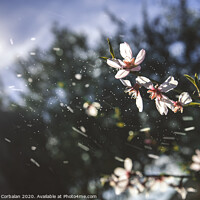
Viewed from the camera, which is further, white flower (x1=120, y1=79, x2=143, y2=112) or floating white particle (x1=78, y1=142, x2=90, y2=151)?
floating white particle (x1=78, y1=142, x2=90, y2=151)

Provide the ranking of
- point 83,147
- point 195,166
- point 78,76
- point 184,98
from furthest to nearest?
1. point 78,76
2. point 83,147
3. point 195,166
4. point 184,98

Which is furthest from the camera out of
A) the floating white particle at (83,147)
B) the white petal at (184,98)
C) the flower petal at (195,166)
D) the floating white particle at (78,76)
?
the floating white particle at (78,76)

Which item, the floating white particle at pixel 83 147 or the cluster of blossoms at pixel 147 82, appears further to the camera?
the floating white particle at pixel 83 147

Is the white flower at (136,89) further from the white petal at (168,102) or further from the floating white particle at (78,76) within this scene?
the floating white particle at (78,76)

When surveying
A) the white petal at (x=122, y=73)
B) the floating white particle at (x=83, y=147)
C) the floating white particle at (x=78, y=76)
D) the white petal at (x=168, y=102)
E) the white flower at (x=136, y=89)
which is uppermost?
the floating white particle at (x=78, y=76)

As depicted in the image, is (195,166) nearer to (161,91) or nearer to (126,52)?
(161,91)

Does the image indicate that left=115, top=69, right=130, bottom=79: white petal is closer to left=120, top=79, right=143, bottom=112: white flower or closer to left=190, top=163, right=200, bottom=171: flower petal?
left=120, top=79, right=143, bottom=112: white flower

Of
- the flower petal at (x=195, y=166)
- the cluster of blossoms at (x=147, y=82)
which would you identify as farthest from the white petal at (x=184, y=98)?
the flower petal at (x=195, y=166)

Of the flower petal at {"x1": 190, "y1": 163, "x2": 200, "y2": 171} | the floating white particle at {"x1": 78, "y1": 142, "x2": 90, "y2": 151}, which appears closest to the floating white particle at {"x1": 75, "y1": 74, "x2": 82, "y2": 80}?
the floating white particle at {"x1": 78, "y1": 142, "x2": 90, "y2": 151}

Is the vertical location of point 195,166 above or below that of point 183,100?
below

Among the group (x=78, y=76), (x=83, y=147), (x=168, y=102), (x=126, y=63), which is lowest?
(x=83, y=147)

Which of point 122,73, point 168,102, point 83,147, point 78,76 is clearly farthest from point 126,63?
point 78,76

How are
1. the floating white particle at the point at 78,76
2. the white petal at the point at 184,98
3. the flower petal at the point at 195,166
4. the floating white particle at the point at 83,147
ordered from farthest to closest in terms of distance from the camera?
the floating white particle at the point at 78,76, the floating white particle at the point at 83,147, the flower petal at the point at 195,166, the white petal at the point at 184,98
